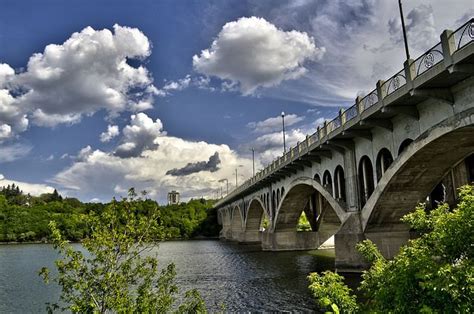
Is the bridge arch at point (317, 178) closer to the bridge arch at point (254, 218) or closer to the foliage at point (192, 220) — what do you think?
the bridge arch at point (254, 218)

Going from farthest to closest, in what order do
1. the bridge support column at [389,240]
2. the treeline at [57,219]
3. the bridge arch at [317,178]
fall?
the treeline at [57,219]
the bridge arch at [317,178]
the bridge support column at [389,240]

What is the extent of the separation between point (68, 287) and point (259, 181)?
57649 millimetres

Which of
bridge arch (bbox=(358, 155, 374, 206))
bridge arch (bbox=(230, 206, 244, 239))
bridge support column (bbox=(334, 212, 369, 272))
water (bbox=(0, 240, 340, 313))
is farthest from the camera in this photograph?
bridge arch (bbox=(230, 206, 244, 239))

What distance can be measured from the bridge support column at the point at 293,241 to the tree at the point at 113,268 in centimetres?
5161

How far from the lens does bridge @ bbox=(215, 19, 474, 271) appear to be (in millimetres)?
19000

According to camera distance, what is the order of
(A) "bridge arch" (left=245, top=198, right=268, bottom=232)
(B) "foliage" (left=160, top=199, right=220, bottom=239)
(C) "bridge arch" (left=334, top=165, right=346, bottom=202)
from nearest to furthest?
(C) "bridge arch" (left=334, top=165, right=346, bottom=202)
(A) "bridge arch" (left=245, top=198, right=268, bottom=232)
(B) "foliage" (left=160, top=199, right=220, bottom=239)

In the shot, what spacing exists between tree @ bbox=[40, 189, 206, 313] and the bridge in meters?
14.0

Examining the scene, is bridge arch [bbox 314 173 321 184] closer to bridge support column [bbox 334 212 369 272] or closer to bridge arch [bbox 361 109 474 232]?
bridge support column [bbox 334 212 369 272]

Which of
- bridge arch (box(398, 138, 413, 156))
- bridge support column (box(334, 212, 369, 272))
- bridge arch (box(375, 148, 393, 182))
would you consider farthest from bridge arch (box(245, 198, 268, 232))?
bridge arch (box(398, 138, 413, 156))

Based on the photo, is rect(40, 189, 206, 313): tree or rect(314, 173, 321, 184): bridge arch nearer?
rect(40, 189, 206, 313): tree

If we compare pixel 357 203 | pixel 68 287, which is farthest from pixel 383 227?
pixel 68 287

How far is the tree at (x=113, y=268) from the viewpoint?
918cm

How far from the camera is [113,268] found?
9531 millimetres

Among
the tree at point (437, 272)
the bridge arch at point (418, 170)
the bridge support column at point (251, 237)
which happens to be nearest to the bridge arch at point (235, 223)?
the bridge support column at point (251, 237)
